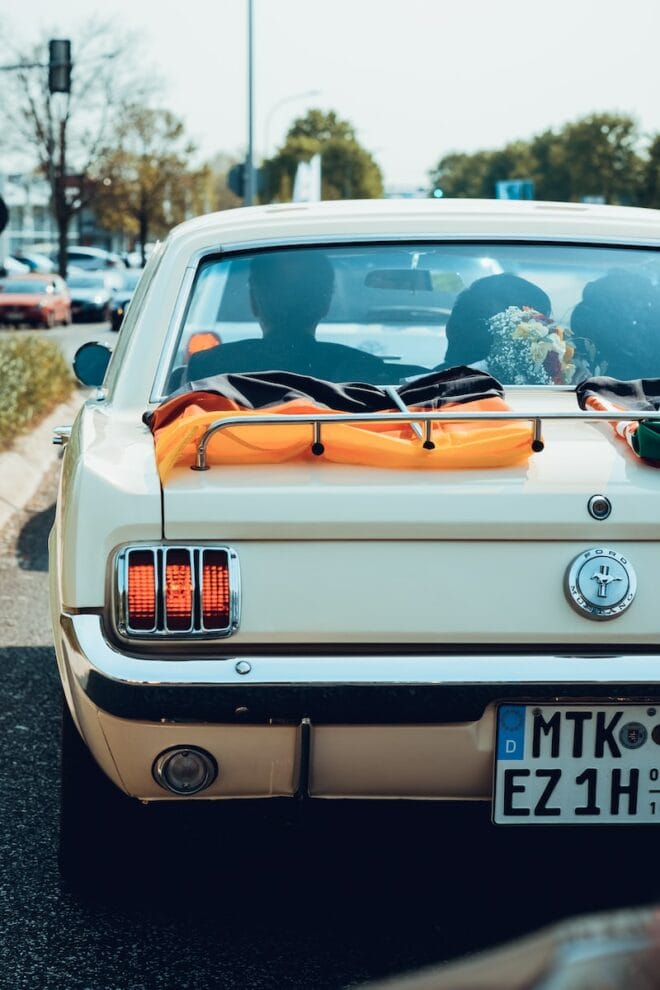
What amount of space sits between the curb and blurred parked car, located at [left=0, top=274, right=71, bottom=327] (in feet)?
76.8

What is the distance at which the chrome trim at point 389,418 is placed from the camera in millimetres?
2744

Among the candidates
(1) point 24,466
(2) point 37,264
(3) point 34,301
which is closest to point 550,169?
(2) point 37,264

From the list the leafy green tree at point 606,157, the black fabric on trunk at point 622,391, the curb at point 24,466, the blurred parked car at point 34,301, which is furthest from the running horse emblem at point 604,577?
the leafy green tree at point 606,157

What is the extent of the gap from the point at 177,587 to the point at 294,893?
0.97m

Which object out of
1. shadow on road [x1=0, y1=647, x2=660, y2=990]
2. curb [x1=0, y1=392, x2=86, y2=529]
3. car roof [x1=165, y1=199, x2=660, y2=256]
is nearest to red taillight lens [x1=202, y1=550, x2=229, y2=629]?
shadow on road [x1=0, y1=647, x2=660, y2=990]

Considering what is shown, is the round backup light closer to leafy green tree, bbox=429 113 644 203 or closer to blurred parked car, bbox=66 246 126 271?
blurred parked car, bbox=66 246 126 271

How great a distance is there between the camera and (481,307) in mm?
3816

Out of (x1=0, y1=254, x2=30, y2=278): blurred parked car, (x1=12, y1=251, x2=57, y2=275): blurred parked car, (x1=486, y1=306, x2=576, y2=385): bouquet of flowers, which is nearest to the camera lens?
(x1=486, y1=306, x2=576, y2=385): bouquet of flowers

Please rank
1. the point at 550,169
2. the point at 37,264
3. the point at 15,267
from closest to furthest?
the point at 15,267 < the point at 37,264 < the point at 550,169

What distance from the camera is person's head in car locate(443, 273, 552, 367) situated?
3789mm

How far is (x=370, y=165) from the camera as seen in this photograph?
14412cm

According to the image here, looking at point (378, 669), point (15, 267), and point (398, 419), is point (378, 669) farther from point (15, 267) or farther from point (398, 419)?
point (15, 267)

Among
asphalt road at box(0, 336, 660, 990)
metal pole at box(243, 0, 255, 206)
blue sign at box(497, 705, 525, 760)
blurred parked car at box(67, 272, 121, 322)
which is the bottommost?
blurred parked car at box(67, 272, 121, 322)

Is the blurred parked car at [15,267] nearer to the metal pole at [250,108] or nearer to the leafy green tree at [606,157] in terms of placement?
the metal pole at [250,108]
